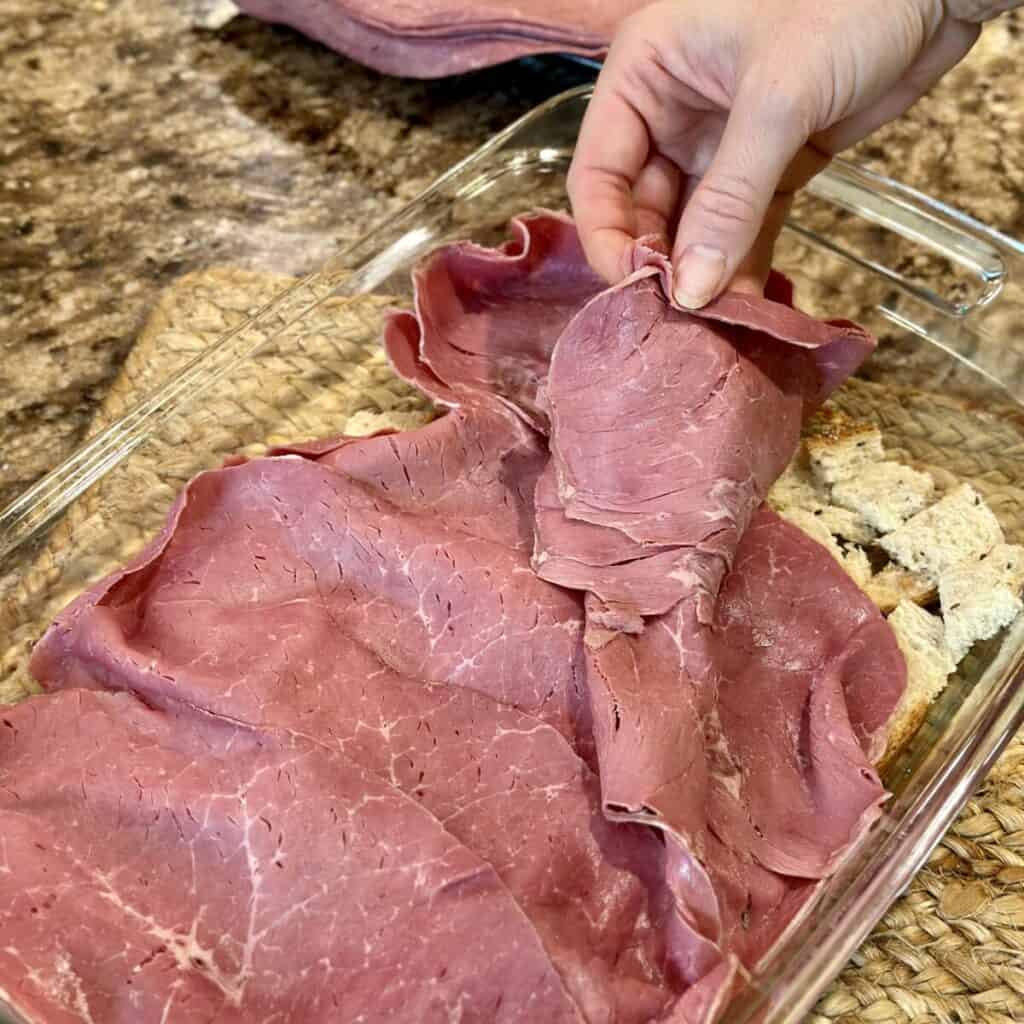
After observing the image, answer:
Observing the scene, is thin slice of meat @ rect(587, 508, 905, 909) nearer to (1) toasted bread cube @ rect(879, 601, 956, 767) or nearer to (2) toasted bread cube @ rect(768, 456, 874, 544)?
(1) toasted bread cube @ rect(879, 601, 956, 767)

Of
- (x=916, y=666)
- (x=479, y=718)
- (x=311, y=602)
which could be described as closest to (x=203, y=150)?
(x=311, y=602)

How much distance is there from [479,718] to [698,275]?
2.25 ft

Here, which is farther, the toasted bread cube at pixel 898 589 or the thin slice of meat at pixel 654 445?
the toasted bread cube at pixel 898 589

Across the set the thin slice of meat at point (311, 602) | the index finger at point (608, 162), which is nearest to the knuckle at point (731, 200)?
the index finger at point (608, 162)

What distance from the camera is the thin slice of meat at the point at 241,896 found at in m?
1.24

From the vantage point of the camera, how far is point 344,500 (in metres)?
1.65

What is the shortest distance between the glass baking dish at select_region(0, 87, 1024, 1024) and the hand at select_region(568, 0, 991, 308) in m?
0.31

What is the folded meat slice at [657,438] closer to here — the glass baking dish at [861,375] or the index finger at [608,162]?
the index finger at [608,162]

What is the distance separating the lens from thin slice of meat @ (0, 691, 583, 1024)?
49.0 inches

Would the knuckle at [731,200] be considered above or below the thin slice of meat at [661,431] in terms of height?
above

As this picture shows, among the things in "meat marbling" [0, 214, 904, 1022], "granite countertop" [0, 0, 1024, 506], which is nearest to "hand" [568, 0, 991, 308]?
"meat marbling" [0, 214, 904, 1022]

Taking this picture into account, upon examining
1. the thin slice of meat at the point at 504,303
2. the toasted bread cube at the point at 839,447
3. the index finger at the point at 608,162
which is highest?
the index finger at the point at 608,162

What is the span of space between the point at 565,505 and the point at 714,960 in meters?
0.64

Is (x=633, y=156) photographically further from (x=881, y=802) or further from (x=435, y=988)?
(x=435, y=988)
